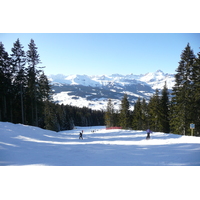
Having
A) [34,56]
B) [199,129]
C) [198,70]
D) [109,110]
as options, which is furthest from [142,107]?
[34,56]

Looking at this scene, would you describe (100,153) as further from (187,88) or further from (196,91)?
(187,88)

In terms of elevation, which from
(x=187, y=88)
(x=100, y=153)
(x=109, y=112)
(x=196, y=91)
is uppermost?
(x=187, y=88)

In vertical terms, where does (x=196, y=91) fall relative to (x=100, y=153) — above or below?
above

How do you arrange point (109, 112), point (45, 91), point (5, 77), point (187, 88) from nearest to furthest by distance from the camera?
point (187, 88)
point (5, 77)
point (45, 91)
point (109, 112)

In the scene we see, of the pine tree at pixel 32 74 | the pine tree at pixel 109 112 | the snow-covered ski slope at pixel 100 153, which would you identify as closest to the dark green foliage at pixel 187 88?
the snow-covered ski slope at pixel 100 153

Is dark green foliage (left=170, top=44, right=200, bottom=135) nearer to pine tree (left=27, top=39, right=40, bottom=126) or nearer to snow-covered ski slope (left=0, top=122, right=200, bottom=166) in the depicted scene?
snow-covered ski slope (left=0, top=122, right=200, bottom=166)

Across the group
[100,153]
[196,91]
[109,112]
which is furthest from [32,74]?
[109,112]

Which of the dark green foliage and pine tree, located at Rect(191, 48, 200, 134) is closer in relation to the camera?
pine tree, located at Rect(191, 48, 200, 134)

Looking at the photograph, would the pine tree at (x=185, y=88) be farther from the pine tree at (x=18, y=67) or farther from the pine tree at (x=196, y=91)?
the pine tree at (x=18, y=67)

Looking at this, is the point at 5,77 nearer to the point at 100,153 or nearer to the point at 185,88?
the point at 100,153

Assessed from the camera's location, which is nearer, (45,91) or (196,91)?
(196,91)

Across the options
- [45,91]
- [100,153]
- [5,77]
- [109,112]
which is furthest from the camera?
[109,112]

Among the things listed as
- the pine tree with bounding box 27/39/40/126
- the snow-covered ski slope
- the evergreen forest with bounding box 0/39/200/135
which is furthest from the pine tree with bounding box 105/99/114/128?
the snow-covered ski slope
